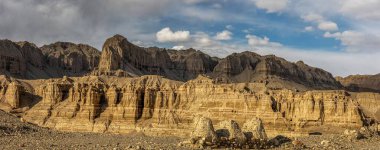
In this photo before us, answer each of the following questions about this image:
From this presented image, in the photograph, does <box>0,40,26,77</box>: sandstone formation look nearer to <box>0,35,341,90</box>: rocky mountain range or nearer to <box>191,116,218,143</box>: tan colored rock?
<box>0,35,341,90</box>: rocky mountain range

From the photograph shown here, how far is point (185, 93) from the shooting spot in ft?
257

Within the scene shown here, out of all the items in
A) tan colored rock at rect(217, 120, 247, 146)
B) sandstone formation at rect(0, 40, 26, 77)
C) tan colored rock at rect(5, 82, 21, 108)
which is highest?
sandstone formation at rect(0, 40, 26, 77)

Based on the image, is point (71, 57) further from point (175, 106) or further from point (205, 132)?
point (205, 132)

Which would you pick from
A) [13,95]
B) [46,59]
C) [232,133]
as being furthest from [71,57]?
[232,133]

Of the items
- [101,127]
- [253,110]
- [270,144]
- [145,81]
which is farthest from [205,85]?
[270,144]

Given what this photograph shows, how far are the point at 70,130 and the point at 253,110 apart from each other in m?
25.8

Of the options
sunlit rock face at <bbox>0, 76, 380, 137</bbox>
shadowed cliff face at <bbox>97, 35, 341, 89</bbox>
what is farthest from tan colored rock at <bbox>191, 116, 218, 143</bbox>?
shadowed cliff face at <bbox>97, 35, 341, 89</bbox>

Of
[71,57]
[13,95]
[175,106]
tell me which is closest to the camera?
[175,106]

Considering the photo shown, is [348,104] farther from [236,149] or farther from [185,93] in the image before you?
[236,149]

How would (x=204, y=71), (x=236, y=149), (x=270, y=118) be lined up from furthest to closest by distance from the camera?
(x=204, y=71) < (x=270, y=118) < (x=236, y=149)

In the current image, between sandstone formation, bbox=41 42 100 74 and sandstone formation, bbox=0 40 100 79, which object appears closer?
sandstone formation, bbox=0 40 100 79

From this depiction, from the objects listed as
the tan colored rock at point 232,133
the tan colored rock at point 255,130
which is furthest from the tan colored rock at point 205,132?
the tan colored rock at point 255,130

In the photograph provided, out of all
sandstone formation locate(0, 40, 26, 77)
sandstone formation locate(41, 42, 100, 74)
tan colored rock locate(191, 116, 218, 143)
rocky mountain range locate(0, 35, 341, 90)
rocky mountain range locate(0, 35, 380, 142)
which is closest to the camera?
tan colored rock locate(191, 116, 218, 143)

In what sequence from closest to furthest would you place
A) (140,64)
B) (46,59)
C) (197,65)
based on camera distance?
(140,64), (46,59), (197,65)
